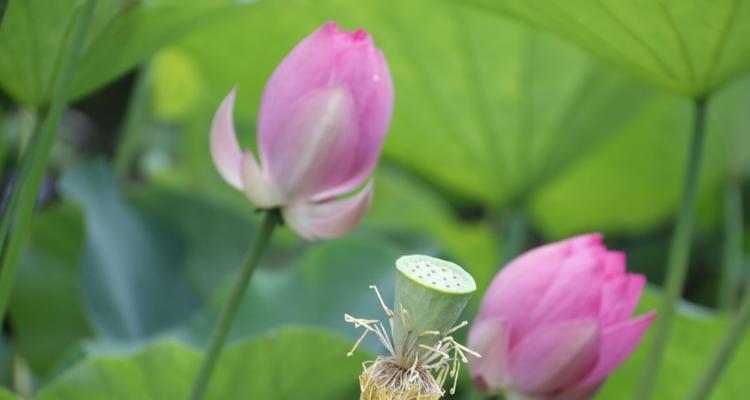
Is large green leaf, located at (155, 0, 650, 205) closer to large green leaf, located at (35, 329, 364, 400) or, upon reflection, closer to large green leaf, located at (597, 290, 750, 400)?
large green leaf, located at (597, 290, 750, 400)

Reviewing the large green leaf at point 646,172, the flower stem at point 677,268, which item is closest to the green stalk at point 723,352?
the flower stem at point 677,268

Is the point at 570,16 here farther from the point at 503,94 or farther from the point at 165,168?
the point at 165,168

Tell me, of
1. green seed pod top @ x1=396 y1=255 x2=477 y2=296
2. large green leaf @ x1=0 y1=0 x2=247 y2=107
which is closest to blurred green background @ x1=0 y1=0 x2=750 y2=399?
large green leaf @ x1=0 y1=0 x2=247 y2=107

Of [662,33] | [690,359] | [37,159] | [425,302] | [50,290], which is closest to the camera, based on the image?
[425,302]

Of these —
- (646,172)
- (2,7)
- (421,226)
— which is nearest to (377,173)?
(421,226)

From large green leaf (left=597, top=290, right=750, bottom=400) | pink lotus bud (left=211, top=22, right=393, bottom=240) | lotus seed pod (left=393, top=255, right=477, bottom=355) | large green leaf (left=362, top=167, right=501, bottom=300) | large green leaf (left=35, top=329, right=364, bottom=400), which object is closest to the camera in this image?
lotus seed pod (left=393, top=255, right=477, bottom=355)

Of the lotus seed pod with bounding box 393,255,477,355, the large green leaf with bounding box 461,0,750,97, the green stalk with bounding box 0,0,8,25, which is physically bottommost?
the lotus seed pod with bounding box 393,255,477,355

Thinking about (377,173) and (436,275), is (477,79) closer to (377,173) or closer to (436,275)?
(377,173)
